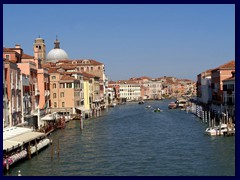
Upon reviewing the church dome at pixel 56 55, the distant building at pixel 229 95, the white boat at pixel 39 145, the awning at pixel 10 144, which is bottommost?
the white boat at pixel 39 145

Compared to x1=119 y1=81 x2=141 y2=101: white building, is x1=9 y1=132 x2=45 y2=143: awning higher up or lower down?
lower down

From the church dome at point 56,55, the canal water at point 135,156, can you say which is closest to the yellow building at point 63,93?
the canal water at point 135,156

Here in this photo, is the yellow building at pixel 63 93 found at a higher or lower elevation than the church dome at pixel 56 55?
lower

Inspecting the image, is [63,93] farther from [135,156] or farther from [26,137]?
[135,156]

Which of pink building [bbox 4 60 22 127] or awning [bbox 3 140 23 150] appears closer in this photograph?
awning [bbox 3 140 23 150]

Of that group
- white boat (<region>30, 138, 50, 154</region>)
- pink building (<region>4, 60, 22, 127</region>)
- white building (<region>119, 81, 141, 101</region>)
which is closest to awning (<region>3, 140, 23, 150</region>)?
white boat (<region>30, 138, 50, 154</region>)

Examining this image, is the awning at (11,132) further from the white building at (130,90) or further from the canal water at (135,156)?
the white building at (130,90)

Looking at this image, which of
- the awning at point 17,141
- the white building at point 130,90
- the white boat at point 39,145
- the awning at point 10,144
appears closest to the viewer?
the awning at point 10,144

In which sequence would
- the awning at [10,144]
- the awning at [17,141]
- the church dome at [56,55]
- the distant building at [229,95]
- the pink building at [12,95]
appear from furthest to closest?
the church dome at [56,55]
the distant building at [229,95]
the pink building at [12,95]
the awning at [17,141]
the awning at [10,144]

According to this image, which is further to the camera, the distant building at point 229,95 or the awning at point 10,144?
the distant building at point 229,95

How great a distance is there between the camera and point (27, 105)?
875 inches

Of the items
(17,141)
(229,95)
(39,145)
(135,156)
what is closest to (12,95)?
(39,145)

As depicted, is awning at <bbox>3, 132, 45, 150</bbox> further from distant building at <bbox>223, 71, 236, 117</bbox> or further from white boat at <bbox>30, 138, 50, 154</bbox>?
distant building at <bbox>223, 71, 236, 117</bbox>
